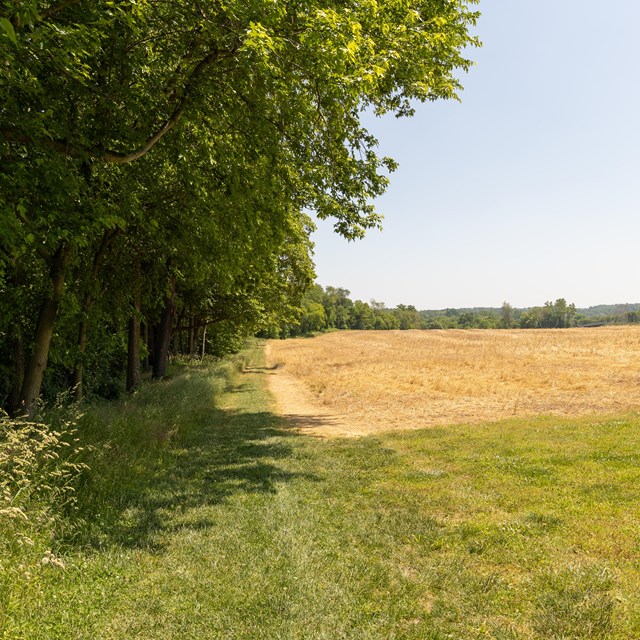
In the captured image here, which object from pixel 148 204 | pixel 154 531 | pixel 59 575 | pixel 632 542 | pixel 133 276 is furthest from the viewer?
pixel 133 276

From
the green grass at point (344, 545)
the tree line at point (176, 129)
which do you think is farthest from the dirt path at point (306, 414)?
the tree line at point (176, 129)

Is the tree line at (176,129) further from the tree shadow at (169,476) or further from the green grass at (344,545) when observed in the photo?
the green grass at (344,545)

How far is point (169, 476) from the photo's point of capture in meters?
8.44

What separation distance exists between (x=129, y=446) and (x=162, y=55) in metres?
8.30

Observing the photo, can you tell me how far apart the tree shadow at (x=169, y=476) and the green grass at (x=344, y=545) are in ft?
0.13

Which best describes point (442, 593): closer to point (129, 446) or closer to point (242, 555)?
point (242, 555)

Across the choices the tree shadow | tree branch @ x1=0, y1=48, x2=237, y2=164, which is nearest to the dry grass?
the tree shadow

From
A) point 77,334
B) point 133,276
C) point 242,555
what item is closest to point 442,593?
point 242,555

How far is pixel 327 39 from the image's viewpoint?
19.2ft

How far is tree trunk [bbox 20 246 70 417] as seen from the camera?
9180mm

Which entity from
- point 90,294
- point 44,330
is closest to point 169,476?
point 44,330

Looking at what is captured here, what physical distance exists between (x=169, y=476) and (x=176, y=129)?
719 centimetres

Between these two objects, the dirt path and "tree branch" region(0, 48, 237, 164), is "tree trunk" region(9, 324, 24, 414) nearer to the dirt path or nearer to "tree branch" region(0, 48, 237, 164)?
"tree branch" region(0, 48, 237, 164)

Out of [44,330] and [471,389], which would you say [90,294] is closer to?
[44,330]
